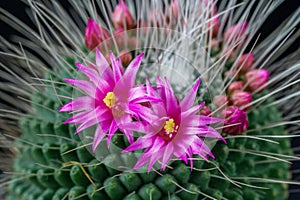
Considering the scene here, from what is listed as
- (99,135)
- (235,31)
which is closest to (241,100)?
(235,31)

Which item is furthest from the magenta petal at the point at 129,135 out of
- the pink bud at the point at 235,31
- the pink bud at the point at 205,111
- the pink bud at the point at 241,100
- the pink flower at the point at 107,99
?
the pink bud at the point at 235,31

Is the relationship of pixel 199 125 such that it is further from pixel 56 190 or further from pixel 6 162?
pixel 6 162

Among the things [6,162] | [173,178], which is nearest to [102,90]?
[173,178]

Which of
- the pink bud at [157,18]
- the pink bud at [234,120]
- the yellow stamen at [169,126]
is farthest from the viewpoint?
the pink bud at [157,18]

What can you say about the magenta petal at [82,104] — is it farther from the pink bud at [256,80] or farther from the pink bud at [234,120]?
the pink bud at [256,80]

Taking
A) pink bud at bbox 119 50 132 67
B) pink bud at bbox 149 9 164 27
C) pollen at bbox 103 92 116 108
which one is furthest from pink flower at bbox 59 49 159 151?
pink bud at bbox 149 9 164 27

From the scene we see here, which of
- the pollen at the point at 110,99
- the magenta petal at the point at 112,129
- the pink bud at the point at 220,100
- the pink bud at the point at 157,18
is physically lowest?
the pink bud at the point at 220,100

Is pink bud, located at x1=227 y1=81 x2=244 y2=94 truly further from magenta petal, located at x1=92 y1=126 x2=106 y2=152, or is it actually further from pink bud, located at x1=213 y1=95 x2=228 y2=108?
magenta petal, located at x1=92 y1=126 x2=106 y2=152

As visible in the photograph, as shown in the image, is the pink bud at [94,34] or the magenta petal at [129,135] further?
the pink bud at [94,34]
